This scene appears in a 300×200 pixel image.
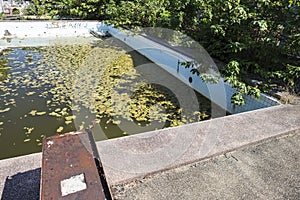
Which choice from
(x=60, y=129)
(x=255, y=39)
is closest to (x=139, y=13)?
(x=255, y=39)

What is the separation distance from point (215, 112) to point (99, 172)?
333 centimetres

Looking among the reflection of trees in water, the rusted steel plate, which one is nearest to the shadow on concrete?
the rusted steel plate

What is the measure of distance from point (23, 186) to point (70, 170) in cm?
63

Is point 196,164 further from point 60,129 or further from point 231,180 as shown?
point 60,129

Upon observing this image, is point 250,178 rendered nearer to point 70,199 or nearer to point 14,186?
point 70,199

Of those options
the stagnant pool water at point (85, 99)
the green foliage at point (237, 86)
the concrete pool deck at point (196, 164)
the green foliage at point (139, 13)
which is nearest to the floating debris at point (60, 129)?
the stagnant pool water at point (85, 99)

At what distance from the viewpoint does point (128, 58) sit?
24.9ft

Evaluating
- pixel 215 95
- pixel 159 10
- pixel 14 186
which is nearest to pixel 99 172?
pixel 14 186

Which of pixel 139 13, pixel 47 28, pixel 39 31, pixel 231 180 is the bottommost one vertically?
pixel 231 180

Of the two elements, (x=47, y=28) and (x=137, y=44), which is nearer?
(x=137, y=44)

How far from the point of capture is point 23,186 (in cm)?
172

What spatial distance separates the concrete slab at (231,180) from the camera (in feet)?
5.91

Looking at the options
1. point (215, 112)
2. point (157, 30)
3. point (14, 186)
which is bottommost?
point (215, 112)

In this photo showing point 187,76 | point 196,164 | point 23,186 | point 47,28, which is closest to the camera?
point 23,186
